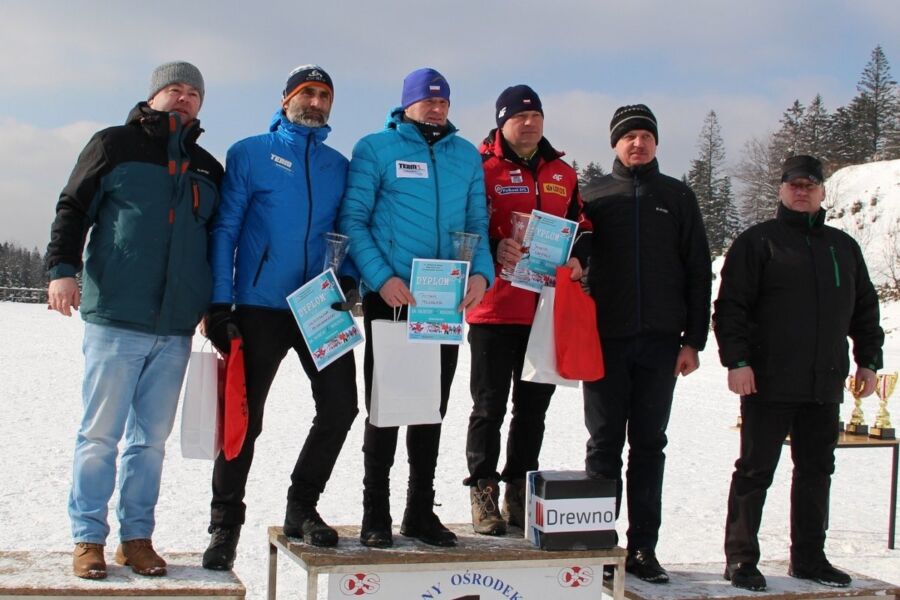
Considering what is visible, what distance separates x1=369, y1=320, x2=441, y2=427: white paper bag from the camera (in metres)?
3.59

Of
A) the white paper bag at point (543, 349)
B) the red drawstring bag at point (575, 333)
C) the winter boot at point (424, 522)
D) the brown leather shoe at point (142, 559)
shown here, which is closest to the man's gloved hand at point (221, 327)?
the brown leather shoe at point (142, 559)

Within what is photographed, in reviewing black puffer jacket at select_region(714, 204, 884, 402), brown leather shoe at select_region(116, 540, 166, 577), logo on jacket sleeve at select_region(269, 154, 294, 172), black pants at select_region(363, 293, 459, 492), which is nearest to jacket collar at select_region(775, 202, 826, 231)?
black puffer jacket at select_region(714, 204, 884, 402)

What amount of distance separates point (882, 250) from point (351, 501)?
33.8 metres

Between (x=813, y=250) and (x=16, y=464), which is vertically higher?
(x=813, y=250)

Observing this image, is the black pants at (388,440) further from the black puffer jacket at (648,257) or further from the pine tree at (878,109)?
the pine tree at (878,109)

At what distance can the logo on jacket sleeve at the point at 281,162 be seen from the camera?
3.64m

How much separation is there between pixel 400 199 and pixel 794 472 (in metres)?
2.46

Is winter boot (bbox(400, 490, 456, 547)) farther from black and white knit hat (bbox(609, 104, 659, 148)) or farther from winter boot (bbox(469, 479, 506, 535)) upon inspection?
black and white knit hat (bbox(609, 104, 659, 148))

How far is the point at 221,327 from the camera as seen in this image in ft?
11.6

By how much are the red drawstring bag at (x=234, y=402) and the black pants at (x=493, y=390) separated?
110 cm

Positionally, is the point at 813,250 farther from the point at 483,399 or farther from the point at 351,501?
the point at 351,501

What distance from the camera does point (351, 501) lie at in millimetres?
6785

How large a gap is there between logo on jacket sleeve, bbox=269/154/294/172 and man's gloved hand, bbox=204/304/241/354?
25.7 inches

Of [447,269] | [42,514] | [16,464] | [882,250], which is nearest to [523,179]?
[447,269]
